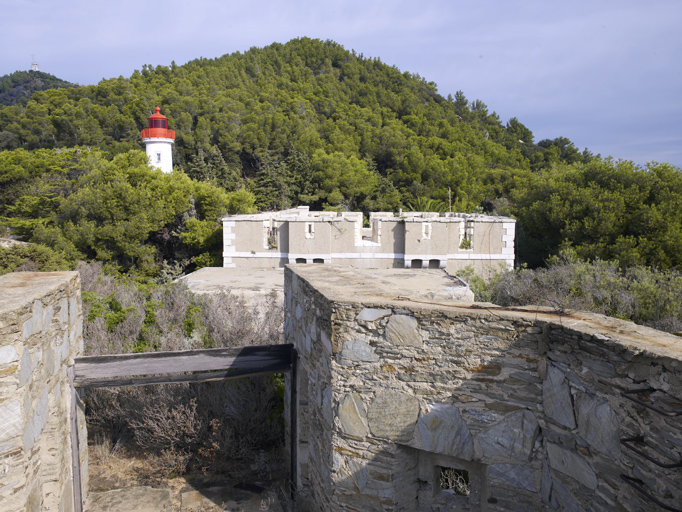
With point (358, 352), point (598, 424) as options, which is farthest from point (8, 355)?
point (598, 424)

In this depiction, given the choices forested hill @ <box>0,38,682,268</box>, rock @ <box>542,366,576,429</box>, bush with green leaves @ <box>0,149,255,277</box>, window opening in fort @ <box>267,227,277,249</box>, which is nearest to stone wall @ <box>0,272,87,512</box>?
rock @ <box>542,366,576,429</box>

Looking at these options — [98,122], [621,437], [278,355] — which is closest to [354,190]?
[98,122]

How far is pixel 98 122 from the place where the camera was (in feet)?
129

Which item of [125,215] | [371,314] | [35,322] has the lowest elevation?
[35,322]

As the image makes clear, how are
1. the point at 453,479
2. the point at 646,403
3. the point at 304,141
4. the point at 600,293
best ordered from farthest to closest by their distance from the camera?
the point at 304,141, the point at 600,293, the point at 453,479, the point at 646,403

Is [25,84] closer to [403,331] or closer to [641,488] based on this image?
[403,331]

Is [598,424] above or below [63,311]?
below

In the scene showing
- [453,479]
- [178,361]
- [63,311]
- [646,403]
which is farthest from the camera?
[453,479]

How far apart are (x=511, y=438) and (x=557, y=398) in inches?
15.1

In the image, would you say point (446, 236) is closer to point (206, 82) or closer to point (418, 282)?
point (418, 282)

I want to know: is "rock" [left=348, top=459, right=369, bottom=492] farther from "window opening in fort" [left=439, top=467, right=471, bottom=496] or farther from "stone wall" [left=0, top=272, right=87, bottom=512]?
"stone wall" [left=0, top=272, right=87, bottom=512]

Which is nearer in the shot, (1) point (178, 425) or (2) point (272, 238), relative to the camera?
(1) point (178, 425)

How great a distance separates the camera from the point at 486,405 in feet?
9.25

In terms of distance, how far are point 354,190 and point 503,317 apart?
32.8 meters
